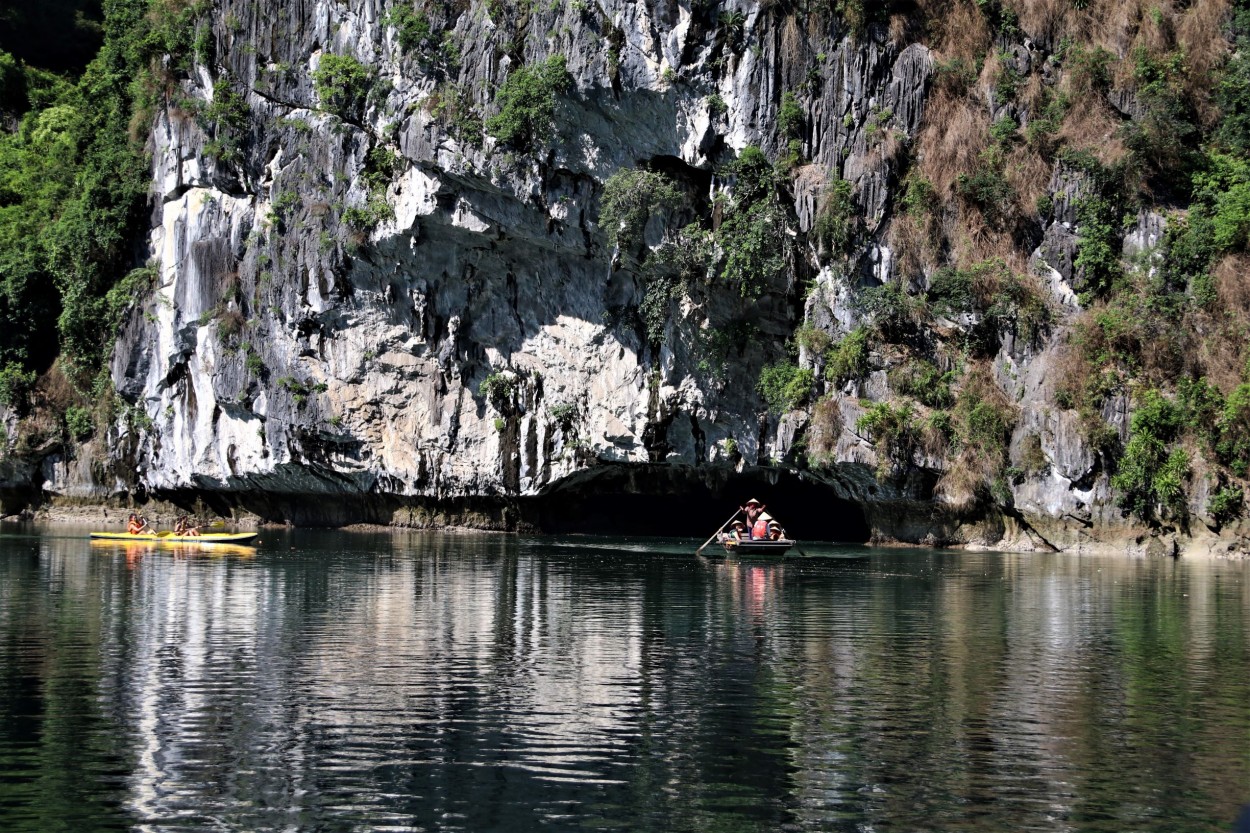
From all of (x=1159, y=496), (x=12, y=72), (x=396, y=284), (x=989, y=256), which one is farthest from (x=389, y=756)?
(x=12, y=72)

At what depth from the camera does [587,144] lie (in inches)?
1719

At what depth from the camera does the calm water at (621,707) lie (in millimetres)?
11234

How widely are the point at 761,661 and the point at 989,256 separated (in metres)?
26.5

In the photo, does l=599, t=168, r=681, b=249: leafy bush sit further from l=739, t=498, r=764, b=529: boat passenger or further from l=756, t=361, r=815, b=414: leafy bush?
l=739, t=498, r=764, b=529: boat passenger

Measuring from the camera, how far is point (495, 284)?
47031 millimetres

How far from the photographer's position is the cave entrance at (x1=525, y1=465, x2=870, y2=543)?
47.8 metres

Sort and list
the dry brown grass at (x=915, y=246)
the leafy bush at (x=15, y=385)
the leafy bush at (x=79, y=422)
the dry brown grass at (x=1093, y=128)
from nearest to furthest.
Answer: the dry brown grass at (x=1093, y=128) < the dry brown grass at (x=915, y=246) < the leafy bush at (x=79, y=422) < the leafy bush at (x=15, y=385)

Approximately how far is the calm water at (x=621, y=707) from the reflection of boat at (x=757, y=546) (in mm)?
7663

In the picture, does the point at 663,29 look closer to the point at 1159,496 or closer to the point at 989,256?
the point at 989,256

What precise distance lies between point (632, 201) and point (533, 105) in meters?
4.45

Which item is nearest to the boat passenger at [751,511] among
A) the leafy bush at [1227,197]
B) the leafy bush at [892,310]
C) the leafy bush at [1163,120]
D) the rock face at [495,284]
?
the rock face at [495,284]

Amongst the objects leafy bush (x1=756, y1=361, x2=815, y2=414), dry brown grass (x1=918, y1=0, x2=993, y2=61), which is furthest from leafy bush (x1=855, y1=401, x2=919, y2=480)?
dry brown grass (x1=918, y1=0, x2=993, y2=61)

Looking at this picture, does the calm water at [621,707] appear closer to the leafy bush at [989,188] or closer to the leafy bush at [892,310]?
the leafy bush at [892,310]

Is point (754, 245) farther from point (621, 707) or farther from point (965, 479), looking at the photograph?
point (621, 707)
